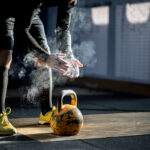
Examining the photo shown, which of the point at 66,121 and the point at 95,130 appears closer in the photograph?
the point at 66,121

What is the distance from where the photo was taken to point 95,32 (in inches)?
252

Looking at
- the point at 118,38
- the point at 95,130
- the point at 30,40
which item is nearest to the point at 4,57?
the point at 30,40

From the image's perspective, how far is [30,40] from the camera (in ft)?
8.25

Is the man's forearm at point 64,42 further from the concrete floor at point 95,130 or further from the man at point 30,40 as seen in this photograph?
the concrete floor at point 95,130

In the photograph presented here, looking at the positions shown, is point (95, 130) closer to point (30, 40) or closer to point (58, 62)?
point (58, 62)

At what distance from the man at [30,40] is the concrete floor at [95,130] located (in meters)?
0.19

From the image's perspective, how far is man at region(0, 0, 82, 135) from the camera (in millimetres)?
2469

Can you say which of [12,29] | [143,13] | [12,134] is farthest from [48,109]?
[143,13]

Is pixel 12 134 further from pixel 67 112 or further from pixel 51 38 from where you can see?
pixel 51 38

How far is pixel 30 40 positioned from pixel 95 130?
2.69 ft

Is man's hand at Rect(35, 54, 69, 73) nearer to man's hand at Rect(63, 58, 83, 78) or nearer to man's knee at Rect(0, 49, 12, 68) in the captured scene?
man's hand at Rect(63, 58, 83, 78)

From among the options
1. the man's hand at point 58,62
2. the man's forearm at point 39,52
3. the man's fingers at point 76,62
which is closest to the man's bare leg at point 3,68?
the man's forearm at point 39,52

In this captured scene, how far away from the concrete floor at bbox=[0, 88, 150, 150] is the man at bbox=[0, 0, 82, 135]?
190 millimetres

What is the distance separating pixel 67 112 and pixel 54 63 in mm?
340
